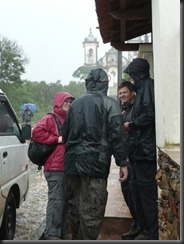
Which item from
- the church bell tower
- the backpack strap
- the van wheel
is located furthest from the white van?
the church bell tower

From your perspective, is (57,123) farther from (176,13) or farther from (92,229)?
(176,13)

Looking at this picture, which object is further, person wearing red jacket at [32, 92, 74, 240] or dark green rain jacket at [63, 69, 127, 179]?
person wearing red jacket at [32, 92, 74, 240]

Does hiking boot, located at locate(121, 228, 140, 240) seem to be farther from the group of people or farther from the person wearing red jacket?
the person wearing red jacket

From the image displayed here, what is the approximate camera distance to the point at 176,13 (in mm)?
3289

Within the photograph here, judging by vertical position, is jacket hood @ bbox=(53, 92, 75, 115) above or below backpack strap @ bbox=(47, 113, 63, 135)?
above

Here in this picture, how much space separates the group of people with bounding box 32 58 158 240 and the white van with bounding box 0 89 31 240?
0.45 meters

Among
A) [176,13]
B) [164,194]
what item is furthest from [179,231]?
[176,13]

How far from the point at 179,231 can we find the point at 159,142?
48.1 inches

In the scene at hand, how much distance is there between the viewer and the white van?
3.95m

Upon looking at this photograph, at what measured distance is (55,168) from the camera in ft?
12.7

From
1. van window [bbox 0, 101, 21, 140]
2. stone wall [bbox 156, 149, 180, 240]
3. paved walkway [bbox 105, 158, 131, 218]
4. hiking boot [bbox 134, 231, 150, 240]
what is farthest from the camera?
paved walkway [bbox 105, 158, 131, 218]

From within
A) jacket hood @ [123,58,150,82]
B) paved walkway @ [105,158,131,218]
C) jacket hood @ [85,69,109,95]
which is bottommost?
paved walkway @ [105,158,131,218]

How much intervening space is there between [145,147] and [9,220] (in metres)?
2.02

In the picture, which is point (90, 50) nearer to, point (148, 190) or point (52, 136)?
point (52, 136)
